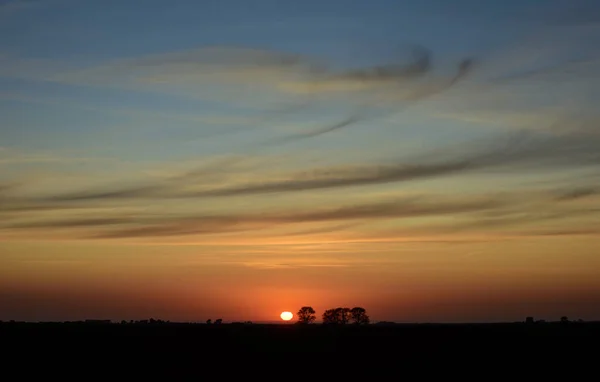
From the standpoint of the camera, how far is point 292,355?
83.3m

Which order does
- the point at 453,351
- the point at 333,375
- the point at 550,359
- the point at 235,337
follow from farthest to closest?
the point at 235,337 < the point at 453,351 < the point at 550,359 < the point at 333,375

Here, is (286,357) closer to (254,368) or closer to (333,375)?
(254,368)

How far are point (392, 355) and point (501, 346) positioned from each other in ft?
59.9

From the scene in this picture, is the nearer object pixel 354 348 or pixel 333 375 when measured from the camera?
pixel 333 375

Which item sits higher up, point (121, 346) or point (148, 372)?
point (121, 346)

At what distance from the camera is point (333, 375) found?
213 feet

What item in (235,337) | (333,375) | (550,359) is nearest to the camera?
(333,375)

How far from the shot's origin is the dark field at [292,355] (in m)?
69.2

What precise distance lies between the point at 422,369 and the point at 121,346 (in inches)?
1495

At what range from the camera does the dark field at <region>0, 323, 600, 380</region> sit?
227 ft

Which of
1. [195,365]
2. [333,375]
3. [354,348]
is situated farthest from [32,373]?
[354,348]

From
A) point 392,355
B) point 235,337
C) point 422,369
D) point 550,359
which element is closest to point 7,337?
point 235,337

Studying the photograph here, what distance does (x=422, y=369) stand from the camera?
2753 inches

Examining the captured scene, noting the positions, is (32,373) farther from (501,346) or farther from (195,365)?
(501,346)
